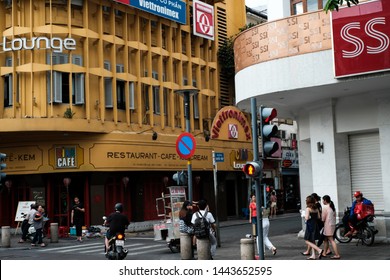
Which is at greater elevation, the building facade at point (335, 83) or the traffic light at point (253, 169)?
the building facade at point (335, 83)

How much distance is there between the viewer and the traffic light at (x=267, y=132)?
41.0 feet

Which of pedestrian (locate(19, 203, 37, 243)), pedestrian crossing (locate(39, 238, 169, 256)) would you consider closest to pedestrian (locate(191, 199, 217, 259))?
pedestrian crossing (locate(39, 238, 169, 256))

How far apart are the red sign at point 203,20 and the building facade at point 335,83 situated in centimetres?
1533

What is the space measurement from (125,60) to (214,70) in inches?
329

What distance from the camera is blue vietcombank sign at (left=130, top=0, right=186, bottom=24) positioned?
32.0 metres

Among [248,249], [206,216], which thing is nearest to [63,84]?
[206,216]

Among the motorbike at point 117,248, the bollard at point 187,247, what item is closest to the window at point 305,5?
the bollard at point 187,247

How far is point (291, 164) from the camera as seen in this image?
47906 mm

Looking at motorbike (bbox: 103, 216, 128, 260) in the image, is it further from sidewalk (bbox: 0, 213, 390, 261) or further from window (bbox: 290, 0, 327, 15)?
window (bbox: 290, 0, 327, 15)

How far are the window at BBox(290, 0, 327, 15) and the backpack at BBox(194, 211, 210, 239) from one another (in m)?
8.71

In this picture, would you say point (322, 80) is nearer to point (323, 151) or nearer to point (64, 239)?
point (323, 151)

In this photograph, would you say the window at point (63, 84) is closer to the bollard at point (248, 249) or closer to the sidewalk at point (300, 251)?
the sidewalk at point (300, 251)

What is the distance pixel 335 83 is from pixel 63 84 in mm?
15711

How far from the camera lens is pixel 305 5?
67.8 ft
